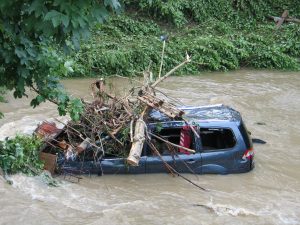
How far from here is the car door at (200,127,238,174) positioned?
887 cm

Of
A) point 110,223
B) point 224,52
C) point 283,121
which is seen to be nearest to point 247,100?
point 283,121

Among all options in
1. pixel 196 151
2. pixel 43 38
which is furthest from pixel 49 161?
pixel 43 38

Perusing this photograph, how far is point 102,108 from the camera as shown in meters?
9.27

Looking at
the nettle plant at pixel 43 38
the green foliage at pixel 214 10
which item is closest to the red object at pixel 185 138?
the nettle plant at pixel 43 38

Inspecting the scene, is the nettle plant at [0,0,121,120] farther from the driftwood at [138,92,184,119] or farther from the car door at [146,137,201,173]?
the car door at [146,137,201,173]

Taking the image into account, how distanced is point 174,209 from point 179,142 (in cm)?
133

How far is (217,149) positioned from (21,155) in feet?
11.3

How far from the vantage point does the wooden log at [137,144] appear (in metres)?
8.02

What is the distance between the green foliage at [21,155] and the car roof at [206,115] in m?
2.13

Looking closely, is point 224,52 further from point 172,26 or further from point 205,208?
point 205,208

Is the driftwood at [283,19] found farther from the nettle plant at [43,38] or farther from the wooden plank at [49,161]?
the nettle plant at [43,38]

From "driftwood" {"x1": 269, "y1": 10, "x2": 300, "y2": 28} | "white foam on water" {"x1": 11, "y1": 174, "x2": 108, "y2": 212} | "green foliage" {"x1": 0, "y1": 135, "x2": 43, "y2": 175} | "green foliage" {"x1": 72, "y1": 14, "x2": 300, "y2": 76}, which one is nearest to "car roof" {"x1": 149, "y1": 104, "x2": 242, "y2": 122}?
"white foam on water" {"x1": 11, "y1": 174, "x2": 108, "y2": 212}

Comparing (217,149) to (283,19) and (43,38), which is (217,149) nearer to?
(43,38)

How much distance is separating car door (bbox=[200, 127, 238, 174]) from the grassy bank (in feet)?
28.5
